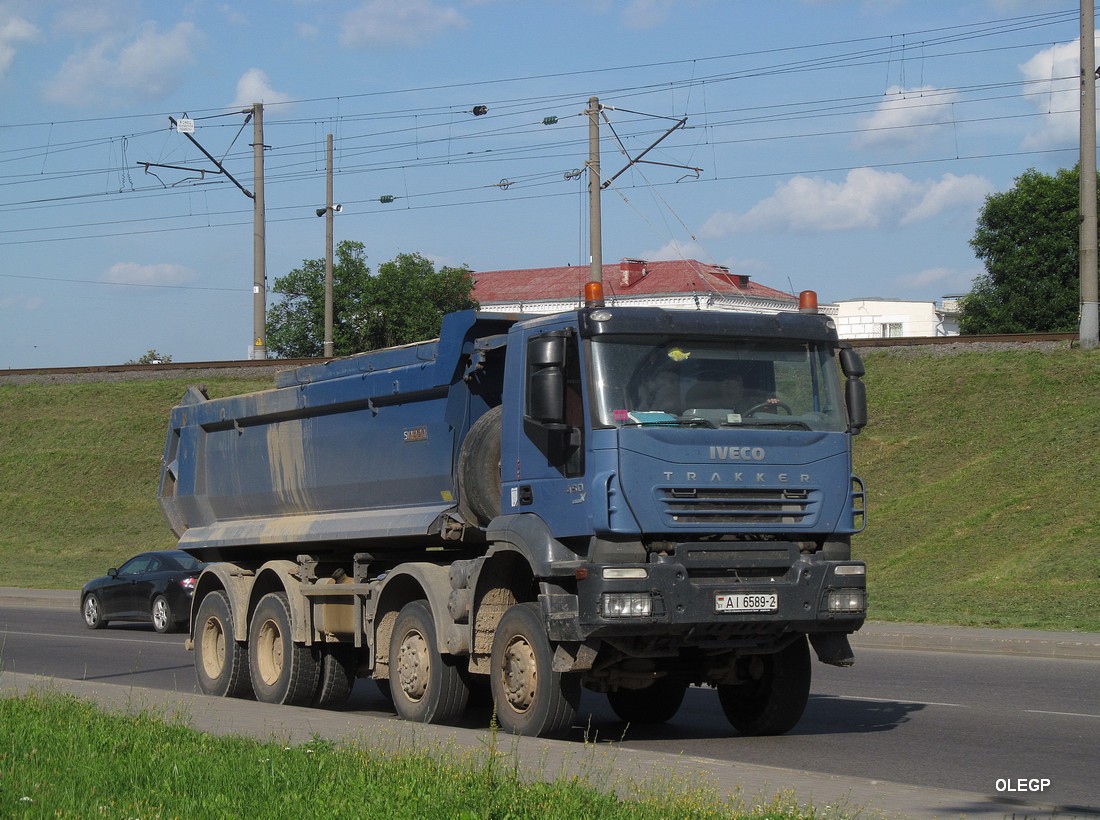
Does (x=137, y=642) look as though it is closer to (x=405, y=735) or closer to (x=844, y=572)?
(x=405, y=735)

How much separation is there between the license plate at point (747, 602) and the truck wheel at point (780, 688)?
49.1 inches

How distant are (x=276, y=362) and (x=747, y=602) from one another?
37663 millimetres

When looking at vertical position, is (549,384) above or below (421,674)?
above

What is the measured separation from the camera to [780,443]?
980cm

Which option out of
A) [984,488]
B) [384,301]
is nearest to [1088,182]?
[984,488]

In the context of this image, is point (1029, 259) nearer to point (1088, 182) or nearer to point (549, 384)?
point (1088, 182)

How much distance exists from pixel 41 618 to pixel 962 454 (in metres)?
18.9

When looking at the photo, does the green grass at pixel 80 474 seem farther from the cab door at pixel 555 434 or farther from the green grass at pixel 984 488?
the cab door at pixel 555 434

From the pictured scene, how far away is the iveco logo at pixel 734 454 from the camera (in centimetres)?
959

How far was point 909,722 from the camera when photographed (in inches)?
451

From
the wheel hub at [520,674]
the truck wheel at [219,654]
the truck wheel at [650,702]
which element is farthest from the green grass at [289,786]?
the truck wheel at [219,654]

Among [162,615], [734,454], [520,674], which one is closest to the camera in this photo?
[734,454]

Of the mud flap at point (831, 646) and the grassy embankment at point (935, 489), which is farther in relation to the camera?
the grassy embankment at point (935, 489)

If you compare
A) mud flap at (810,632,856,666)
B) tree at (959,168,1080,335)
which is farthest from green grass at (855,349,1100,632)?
tree at (959,168,1080,335)
